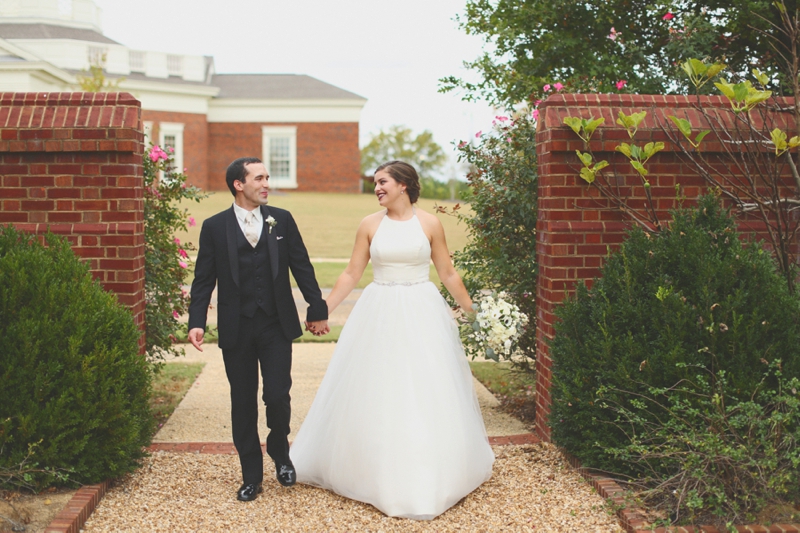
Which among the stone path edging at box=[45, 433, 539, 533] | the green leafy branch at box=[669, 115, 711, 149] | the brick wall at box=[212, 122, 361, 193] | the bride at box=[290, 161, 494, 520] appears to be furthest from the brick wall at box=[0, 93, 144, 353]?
the brick wall at box=[212, 122, 361, 193]

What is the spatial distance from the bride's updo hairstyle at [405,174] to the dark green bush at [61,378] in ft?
5.77

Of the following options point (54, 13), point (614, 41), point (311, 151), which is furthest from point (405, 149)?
point (614, 41)

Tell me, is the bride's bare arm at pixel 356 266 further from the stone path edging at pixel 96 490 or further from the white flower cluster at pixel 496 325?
the stone path edging at pixel 96 490

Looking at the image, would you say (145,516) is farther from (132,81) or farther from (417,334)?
(132,81)

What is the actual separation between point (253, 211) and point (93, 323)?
1.07 meters

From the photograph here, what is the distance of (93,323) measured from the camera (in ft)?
14.7

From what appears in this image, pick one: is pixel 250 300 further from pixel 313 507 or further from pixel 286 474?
pixel 313 507

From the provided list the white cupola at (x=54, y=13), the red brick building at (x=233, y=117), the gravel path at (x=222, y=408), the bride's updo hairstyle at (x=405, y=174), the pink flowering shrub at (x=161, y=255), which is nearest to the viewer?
the bride's updo hairstyle at (x=405, y=174)

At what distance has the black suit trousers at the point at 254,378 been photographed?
455 centimetres

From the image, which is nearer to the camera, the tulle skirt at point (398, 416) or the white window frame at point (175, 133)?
the tulle skirt at point (398, 416)

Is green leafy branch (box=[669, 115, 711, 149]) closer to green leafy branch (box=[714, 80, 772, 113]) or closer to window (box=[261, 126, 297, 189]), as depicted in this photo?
green leafy branch (box=[714, 80, 772, 113])

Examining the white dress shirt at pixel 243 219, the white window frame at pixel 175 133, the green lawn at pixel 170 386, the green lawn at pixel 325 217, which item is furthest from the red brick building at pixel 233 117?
the white dress shirt at pixel 243 219

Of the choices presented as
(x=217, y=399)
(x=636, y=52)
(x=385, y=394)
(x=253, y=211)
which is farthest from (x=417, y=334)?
(x=636, y=52)

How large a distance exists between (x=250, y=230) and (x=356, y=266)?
748 mm
